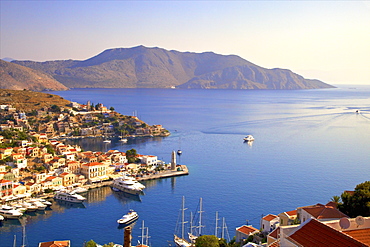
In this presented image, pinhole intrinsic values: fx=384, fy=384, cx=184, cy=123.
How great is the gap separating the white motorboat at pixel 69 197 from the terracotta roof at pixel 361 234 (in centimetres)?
1431

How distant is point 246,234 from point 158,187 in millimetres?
10103

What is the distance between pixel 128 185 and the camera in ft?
66.4

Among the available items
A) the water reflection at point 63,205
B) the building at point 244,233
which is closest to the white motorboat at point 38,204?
the water reflection at point 63,205

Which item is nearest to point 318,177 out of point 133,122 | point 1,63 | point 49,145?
point 49,145

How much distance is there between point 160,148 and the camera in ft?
108

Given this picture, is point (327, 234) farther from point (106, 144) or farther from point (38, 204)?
point (106, 144)

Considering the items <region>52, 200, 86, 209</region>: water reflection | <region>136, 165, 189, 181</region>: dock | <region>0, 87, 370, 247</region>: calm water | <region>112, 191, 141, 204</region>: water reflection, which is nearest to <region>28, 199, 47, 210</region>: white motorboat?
<region>0, 87, 370, 247</region>: calm water

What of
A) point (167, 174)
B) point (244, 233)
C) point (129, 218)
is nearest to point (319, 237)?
point (244, 233)

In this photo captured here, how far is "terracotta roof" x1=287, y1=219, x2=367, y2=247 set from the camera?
539cm

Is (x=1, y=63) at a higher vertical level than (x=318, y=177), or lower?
higher

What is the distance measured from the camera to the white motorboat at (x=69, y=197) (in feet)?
59.8

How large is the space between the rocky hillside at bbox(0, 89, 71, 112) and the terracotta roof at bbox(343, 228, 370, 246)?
4421 cm

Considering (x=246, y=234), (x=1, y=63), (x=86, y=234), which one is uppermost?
(x=1, y=63)

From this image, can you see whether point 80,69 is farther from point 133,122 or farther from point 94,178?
point 94,178
